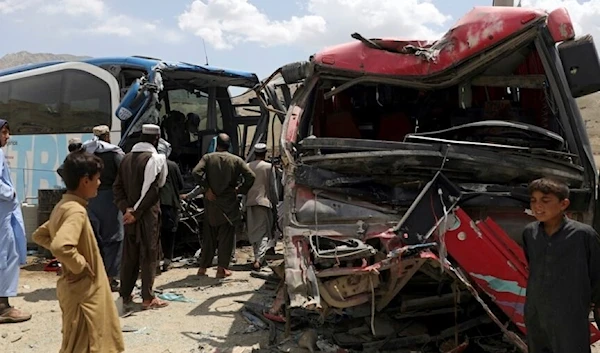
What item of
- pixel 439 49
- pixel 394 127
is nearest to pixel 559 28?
pixel 439 49

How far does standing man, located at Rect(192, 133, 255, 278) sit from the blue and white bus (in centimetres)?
118

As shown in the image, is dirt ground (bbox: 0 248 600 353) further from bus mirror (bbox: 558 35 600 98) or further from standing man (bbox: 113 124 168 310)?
bus mirror (bbox: 558 35 600 98)

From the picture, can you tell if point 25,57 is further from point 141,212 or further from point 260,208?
point 141,212

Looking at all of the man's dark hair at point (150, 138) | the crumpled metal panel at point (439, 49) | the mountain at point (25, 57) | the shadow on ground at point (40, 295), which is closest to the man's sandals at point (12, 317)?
the shadow on ground at point (40, 295)

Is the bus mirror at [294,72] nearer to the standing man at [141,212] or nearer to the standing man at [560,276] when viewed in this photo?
the standing man at [141,212]

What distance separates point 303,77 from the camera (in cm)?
485

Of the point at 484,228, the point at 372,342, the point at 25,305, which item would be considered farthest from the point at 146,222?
the point at 484,228

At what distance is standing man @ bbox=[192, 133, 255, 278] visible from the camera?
6594 millimetres

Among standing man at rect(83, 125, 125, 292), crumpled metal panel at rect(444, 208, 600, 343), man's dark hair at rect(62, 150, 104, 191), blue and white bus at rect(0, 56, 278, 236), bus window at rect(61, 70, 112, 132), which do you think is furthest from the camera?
bus window at rect(61, 70, 112, 132)

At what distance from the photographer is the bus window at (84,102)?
8.00 meters

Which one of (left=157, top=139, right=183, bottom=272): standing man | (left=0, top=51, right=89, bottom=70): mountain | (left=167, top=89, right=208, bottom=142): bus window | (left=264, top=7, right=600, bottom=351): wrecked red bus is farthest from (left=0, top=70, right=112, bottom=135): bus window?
(left=0, top=51, right=89, bottom=70): mountain

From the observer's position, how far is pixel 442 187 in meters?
3.67

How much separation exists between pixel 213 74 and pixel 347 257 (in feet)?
17.7

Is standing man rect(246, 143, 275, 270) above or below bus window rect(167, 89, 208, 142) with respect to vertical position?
below
